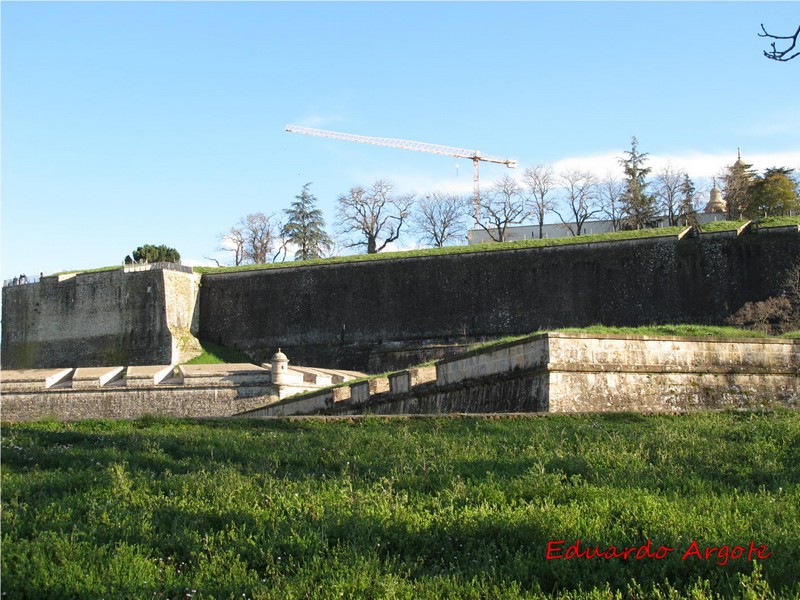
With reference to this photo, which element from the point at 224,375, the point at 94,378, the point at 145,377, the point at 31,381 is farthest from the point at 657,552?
the point at 31,381

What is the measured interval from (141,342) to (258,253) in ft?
81.2

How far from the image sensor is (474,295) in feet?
121

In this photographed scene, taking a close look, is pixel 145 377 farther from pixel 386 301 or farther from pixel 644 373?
pixel 644 373

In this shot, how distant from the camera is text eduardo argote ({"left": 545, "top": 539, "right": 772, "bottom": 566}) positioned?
6.25m

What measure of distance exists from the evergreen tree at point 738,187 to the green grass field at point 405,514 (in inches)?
1521

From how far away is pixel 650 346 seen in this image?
15.7 m

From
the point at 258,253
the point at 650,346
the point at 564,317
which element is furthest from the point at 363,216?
the point at 650,346

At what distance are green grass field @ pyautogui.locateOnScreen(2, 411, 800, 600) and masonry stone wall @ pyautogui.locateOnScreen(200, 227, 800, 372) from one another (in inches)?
887

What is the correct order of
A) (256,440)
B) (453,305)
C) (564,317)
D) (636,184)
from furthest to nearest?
(636,184) < (453,305) < (564,317) < (256,440)

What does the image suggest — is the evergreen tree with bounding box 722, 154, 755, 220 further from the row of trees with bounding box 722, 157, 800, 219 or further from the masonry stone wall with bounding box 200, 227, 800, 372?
the masonry stone wall with bounding box 200, 227, 800, 372

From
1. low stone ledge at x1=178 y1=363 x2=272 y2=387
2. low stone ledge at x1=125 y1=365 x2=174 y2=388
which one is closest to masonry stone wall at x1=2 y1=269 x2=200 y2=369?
low stone ledge at x1=125 y1=365 x2=174 y2=388

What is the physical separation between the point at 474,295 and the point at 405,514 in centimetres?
2968

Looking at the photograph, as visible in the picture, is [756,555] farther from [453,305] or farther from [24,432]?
[453,305]

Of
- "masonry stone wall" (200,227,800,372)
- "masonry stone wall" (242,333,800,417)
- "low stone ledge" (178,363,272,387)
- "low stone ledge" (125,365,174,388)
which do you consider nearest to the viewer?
"masonry stone wall" (242,333,800,417)
